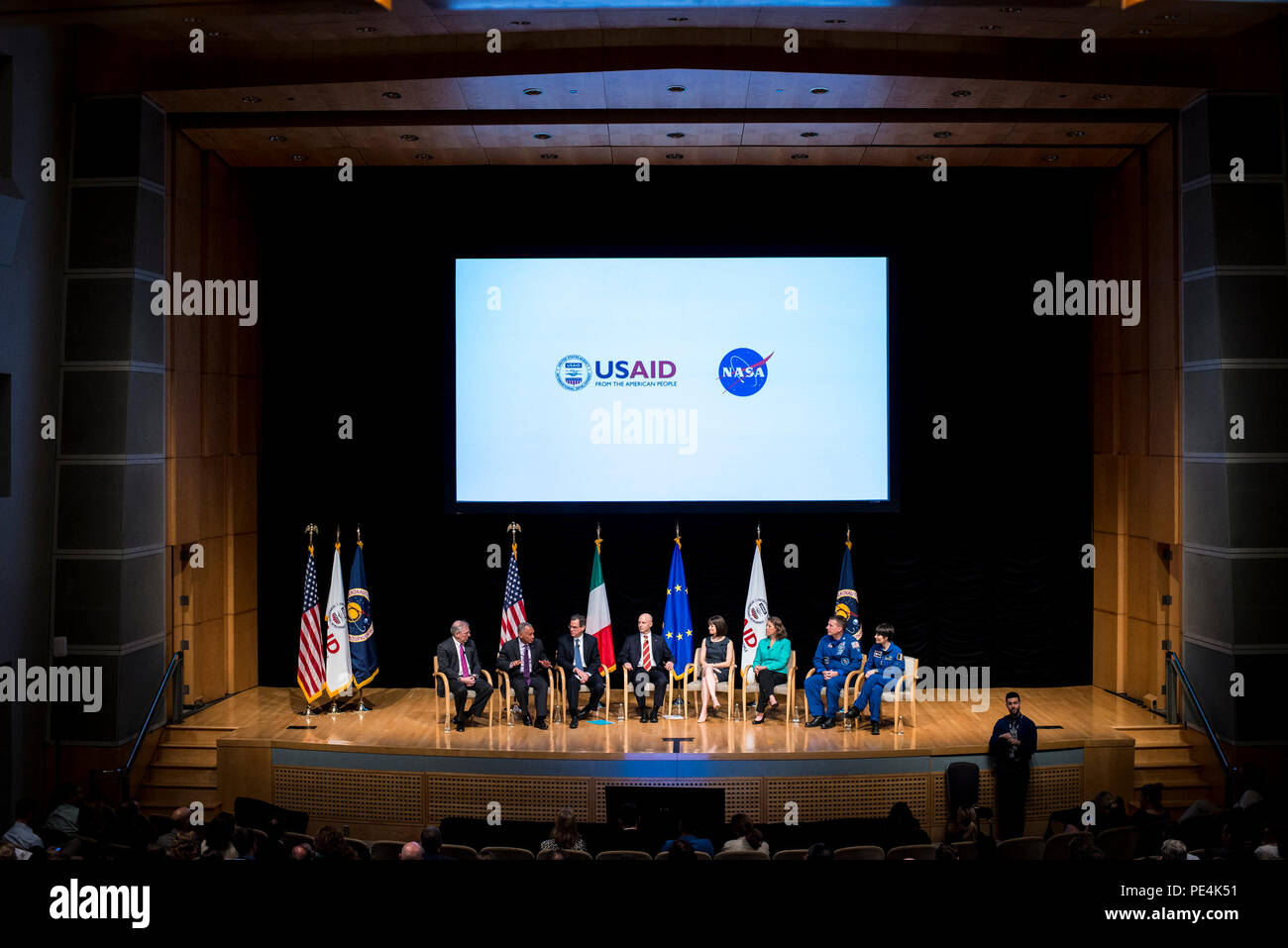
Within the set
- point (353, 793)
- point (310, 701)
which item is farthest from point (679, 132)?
point (353, 793)

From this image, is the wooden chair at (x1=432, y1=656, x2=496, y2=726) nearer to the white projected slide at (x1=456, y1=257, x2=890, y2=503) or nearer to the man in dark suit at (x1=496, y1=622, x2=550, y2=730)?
the man in dark suit at (x1=496, y1=622, x2=550, y2=730)

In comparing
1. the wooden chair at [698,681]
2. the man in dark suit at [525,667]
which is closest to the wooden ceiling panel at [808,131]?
the wooden chair at [698,681]

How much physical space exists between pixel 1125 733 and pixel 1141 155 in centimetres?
577

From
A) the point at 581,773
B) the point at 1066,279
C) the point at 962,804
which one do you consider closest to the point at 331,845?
the point at 581,773

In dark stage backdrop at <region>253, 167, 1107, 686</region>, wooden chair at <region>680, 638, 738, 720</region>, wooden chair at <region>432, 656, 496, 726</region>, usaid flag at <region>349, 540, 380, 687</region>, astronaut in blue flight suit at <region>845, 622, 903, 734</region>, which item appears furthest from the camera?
dark stage backdrop at <region>253, 167, 1107, 686</region>

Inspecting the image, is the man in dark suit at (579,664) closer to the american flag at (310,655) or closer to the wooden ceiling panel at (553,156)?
the american flag at (310,655)

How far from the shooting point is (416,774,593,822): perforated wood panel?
31.4 feet

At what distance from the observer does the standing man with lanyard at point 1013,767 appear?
376 inches

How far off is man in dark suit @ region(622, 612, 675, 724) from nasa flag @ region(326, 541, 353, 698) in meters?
2.77

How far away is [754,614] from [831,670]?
1356 mm

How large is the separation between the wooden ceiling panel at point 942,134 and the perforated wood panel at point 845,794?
6064 mm

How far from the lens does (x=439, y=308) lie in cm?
1225

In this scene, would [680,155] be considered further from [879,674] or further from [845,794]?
[845,794]

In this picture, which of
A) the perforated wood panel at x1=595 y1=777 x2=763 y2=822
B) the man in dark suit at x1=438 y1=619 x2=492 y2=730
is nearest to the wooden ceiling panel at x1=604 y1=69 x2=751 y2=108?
the man in dark suit at x1=438 y1=619 x2=492 y2=730
